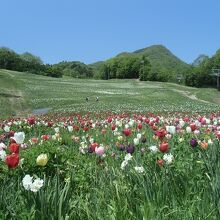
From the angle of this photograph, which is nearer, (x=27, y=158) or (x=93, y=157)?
(x=27, y=158)

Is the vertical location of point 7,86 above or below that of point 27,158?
below

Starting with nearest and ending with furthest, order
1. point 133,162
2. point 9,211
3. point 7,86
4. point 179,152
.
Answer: point 9,211, point 133,162, point 179,152, point 7,86

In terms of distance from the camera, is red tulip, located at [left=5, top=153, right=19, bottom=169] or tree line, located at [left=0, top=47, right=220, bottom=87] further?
tree line, located at [left=0, top=47, right=220, bottom=87]

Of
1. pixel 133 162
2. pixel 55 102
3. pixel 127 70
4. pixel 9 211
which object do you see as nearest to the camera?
pixel 9 211

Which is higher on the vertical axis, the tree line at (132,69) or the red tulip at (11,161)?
the red tulip at (11,161)

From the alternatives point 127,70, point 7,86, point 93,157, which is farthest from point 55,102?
point 127,70

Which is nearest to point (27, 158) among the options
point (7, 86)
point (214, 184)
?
point (214, 184)

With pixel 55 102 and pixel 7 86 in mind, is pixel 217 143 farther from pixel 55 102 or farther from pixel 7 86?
pixel 7 86

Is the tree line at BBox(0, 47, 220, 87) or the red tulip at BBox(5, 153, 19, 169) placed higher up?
the red tulip at BBox(5, 153, 19, 169)

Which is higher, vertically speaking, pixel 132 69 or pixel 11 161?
pixel 11 161

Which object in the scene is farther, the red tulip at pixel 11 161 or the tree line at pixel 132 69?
the tree line at pixel 132 69

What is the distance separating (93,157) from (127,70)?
168m

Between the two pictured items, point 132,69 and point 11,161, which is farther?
point 132,69

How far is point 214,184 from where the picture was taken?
4.34 metres
